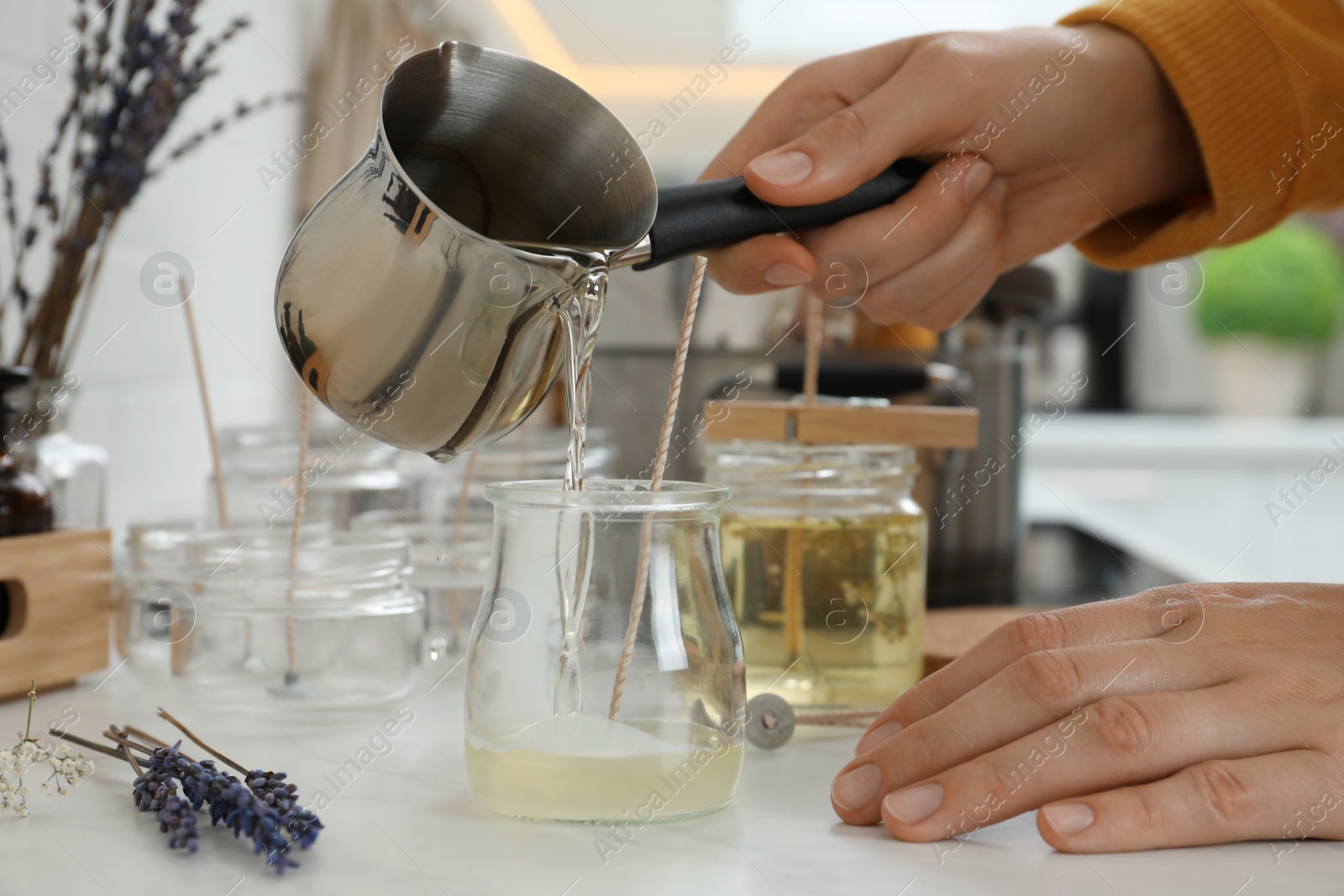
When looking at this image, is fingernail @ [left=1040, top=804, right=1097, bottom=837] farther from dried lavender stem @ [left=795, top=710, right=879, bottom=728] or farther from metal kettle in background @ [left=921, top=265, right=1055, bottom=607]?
metal kettle in background @ [left=921, top=265, right=1055, bottom=607]

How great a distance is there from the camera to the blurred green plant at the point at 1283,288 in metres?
3.17

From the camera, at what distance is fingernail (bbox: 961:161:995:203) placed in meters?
0.83

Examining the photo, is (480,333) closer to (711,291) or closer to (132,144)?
(132,144)

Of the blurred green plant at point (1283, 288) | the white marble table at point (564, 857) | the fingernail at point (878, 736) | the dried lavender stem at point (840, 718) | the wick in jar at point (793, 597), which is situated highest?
the blurred green plant at point (1283, 288)

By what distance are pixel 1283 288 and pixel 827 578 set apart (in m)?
2.92

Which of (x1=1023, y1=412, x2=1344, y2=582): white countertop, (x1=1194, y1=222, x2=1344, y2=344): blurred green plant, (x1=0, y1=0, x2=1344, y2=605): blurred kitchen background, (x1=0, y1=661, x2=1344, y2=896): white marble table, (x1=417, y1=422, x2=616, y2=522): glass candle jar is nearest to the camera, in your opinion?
(x1=0, y1=661, x2=1344, y2=896): white marble table

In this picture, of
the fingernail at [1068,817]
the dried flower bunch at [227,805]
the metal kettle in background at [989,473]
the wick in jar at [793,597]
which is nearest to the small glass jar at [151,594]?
the dried flower bunch at [227,805]

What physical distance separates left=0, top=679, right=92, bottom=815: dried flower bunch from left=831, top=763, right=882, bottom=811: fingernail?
0.32m

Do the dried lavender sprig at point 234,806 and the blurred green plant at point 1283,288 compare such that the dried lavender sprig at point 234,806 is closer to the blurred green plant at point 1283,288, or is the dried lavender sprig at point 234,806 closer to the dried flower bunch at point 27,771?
the dried flower bunch at point 27,771

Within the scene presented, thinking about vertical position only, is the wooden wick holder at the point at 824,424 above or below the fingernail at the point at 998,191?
below

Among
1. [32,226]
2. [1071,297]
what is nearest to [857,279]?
[32,226]

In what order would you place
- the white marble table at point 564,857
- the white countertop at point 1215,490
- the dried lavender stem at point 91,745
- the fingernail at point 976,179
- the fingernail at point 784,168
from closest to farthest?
the white marble table at point 564,857 < the dried lavender stem at point 91,745 < the fingernail at point 784,168 < the fingernail at point 976,179 < the white countertop at point 1215,490

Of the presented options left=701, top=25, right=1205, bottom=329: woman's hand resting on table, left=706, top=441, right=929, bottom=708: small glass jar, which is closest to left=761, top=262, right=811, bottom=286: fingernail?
left=701, top=25, right=1205, bottom=329: woman's hand resting on table

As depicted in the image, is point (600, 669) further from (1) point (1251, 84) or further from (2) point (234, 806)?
(1) point (1251, 84)
